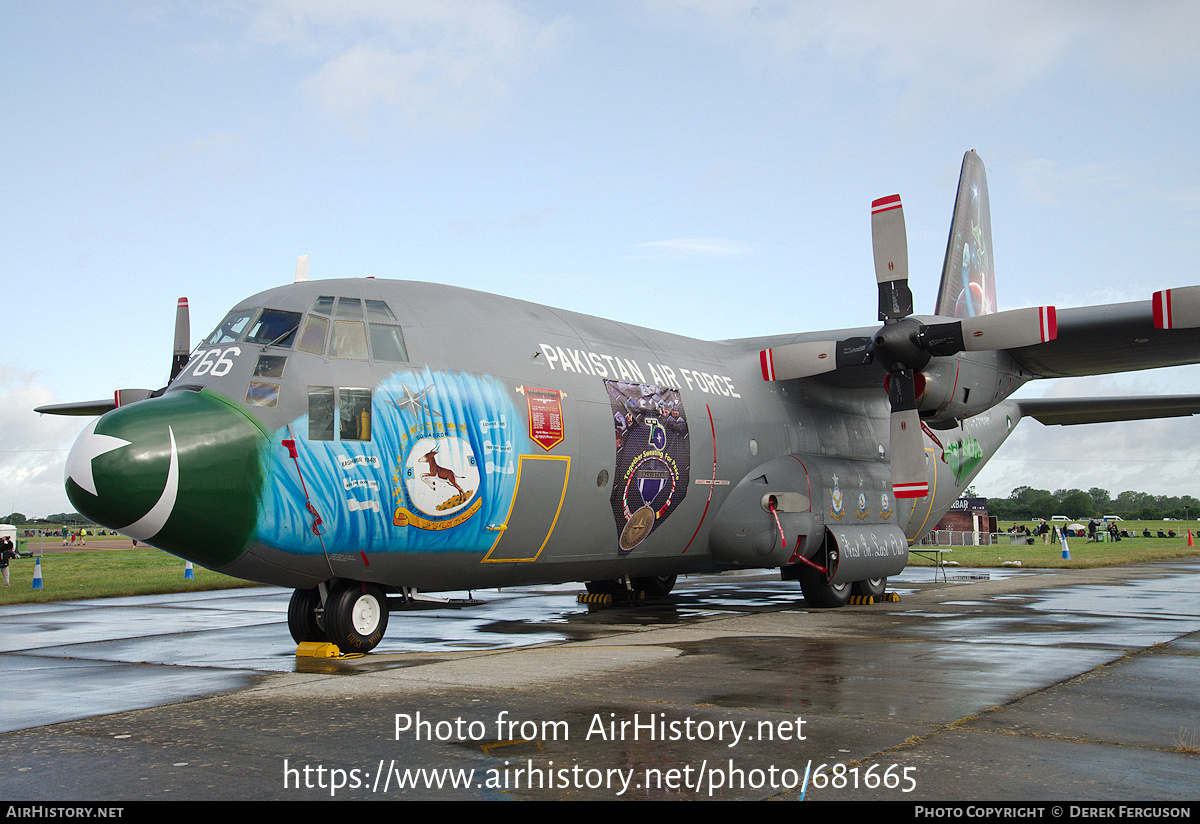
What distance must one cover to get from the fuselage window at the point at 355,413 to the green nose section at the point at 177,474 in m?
0.80

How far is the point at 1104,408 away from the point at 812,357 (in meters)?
9.75

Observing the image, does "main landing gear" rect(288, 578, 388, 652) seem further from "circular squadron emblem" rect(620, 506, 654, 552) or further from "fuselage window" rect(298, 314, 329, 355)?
"circular squadron emblem" rect(620, 506, 654, 552)

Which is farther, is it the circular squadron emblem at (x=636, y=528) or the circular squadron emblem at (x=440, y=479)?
the circular squadron emblem at (x=636, y=528)

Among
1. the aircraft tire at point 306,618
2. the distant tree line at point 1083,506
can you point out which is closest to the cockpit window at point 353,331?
the aircraft tire at point 306,618

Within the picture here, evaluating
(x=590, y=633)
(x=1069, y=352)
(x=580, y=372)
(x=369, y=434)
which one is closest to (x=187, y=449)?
(x=369, y=434)

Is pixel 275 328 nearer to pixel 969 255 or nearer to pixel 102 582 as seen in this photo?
pixel 969 255

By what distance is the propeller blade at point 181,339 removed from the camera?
1271cm

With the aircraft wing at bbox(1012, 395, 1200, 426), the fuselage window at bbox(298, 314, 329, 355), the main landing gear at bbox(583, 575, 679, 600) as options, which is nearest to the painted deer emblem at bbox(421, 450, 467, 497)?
the fuselage window at bbox(298, 314, 329, 355)

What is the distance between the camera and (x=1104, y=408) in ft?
68.1

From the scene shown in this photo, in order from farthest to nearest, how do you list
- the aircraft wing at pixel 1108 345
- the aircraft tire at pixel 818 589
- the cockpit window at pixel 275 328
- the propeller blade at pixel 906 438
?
the aircraft tire at pixel 818 589
the aircraft wing at pixel 1108 345
the propeller blade at pixel 906 438
the cockpit window at pixel 275 328

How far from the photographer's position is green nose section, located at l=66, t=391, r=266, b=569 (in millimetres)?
8047

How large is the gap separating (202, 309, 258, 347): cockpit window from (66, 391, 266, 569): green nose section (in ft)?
3.23

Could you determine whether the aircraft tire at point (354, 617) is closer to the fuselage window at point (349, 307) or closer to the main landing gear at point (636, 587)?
the fuselage window at point (349, 307)

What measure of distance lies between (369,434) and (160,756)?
422 cm
